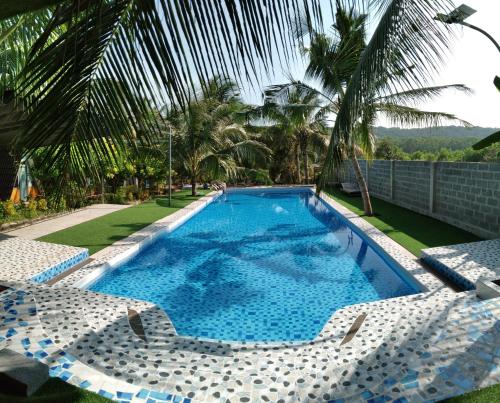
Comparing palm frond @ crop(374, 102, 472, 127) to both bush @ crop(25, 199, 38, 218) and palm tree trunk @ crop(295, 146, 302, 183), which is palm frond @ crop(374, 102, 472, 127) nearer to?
bush @ crop(25, 199, 38, 218)

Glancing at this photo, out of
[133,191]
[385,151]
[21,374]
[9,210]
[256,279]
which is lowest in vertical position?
[256,279]

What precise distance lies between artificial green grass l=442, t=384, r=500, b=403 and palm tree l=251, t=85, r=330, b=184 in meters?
2.53

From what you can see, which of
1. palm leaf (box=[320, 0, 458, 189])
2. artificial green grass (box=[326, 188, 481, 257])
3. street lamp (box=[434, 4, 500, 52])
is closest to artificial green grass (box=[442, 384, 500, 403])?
palm leaf (box=[320, 0, 458, 189])

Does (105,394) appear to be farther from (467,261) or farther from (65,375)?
(467,261)

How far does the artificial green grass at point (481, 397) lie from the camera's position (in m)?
2.43

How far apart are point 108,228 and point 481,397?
8071 mm

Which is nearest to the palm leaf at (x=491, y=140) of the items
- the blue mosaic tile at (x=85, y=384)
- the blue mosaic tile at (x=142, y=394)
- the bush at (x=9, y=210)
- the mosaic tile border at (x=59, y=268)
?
the blue mosaic tile at (x=142, y=394)

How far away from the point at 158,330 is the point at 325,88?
7.49 metres

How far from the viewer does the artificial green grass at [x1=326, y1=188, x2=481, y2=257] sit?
23.9 feet

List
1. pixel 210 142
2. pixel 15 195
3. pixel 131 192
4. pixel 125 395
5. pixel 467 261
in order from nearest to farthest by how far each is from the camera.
→ 1. pixel 125 395
2. pixel 467 261
3. pixel 15 195
4. pixel 131 192
5. pixel 210 142

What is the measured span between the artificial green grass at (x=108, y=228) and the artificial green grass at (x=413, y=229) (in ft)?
15.0

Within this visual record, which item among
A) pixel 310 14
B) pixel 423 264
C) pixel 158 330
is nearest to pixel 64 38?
pixel 310 14

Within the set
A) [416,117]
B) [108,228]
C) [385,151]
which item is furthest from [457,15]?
[385,151]

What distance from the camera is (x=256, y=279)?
20.7 ft
